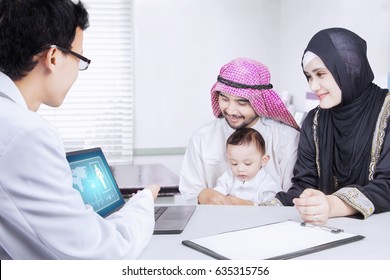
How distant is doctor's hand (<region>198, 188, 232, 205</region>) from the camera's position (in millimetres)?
1561

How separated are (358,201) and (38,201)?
0.79 metres

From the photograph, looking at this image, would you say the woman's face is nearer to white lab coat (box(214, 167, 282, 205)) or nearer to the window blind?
white lab coat (box(214, 167, 282, 205))

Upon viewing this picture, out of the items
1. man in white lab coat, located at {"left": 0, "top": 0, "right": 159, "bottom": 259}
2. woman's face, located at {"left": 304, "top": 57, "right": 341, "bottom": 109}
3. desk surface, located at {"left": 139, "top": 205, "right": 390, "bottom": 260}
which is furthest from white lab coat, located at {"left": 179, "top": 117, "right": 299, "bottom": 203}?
man in white lab coat, located at {"left": 0, "top": 0, "right": 159, "bottom": 259}

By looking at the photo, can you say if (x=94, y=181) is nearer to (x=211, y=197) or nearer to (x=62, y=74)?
(x=62, y=74)

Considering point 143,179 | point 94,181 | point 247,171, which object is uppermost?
point 94,181

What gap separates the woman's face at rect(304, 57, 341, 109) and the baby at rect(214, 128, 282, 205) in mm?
300

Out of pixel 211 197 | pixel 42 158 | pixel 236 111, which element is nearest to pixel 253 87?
pixel 236 111

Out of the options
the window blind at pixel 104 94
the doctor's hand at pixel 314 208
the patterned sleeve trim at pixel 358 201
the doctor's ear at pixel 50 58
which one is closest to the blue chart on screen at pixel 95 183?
the doctor's ear at pixel 50 58

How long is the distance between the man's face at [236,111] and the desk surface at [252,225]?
0.49 m

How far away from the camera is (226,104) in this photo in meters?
1.72

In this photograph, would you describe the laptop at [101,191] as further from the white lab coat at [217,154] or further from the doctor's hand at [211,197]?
the white lab coat at [217,154]

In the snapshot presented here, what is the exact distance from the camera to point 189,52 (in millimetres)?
3088

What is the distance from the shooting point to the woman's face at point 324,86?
56.9 inches
